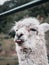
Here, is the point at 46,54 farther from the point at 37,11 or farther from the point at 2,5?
the point at 2,5

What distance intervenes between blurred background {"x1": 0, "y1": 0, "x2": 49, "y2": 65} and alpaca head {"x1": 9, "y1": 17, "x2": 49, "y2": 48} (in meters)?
0.07

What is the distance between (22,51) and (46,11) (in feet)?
0.67

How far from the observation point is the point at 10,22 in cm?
103

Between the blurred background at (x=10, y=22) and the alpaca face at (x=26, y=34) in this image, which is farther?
the blurred background at (x=10, y=22)

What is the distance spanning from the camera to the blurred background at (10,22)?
935 mm

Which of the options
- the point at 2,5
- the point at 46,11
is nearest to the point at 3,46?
the point at 2,5

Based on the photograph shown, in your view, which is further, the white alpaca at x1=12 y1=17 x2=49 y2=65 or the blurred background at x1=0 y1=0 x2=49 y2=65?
the blurred background at x1=0 y1=0 x2=49 y2=65

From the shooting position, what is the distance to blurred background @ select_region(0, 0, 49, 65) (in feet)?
3.07

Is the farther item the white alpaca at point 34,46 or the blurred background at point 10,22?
the blurred background at point 10,22

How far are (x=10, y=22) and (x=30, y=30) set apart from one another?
0.75ft

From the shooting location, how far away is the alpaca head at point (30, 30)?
772mm

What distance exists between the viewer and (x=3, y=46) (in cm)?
110

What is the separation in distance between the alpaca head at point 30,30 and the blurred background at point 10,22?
7 cm

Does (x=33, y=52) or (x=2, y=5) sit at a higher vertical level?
(x=2, y=5)
